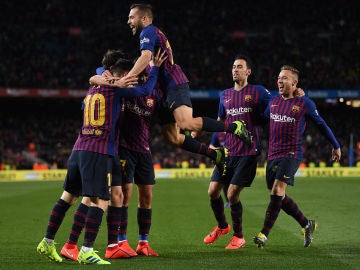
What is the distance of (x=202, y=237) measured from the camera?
8.55 meters

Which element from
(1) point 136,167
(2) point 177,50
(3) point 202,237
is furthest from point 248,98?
(2) point 177,50

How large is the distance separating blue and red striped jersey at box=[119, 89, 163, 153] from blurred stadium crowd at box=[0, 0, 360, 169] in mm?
23653

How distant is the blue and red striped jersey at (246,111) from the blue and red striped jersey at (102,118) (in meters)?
1.98

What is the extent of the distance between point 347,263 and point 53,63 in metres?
31.2

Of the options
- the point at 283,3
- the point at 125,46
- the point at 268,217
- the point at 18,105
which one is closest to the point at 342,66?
the point at 283,3

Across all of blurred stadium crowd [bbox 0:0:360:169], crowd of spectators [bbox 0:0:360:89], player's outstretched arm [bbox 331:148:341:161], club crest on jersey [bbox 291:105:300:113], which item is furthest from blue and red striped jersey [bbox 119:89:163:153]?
crowd of spectators [bbox 0:0:360:89]

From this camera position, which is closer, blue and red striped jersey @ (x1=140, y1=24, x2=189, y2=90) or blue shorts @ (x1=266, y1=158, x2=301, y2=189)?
blue and red striped jersey @ (x1=140, y1=24, x2=189, y2=90)

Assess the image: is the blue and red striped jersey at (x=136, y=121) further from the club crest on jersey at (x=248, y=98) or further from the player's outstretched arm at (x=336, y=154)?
the player's outstretched arm at (x=336, y=154)

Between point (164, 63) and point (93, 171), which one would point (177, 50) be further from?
point (93, 171)

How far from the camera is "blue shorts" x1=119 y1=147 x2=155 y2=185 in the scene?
6926 millimetres

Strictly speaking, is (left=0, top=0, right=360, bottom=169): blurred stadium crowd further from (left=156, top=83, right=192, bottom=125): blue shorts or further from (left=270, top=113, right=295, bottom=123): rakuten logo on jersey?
(left=156, top=83, right=192, bottom=125): blue shorts

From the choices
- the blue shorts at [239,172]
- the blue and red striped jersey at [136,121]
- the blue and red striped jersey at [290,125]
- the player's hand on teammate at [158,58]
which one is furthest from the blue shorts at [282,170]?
the player's hand on teammate at [158,58]

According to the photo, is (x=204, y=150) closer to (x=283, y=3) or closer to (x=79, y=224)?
(x=79, y=224)

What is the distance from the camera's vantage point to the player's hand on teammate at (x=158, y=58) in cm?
673
